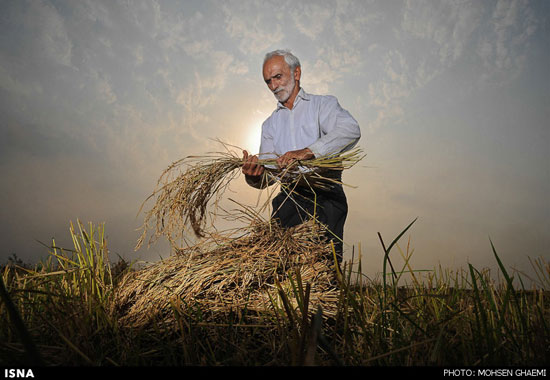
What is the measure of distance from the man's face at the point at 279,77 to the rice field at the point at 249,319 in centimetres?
199

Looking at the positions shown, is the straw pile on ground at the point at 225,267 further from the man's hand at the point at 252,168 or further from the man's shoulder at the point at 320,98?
the man's shoulder at the point at 320,98

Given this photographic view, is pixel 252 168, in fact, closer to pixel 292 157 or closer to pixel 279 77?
pixel 292 157

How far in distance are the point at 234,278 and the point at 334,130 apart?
1.66 metres

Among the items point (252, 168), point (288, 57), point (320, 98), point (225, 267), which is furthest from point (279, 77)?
point (225, 267)

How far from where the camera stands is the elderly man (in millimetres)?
2674

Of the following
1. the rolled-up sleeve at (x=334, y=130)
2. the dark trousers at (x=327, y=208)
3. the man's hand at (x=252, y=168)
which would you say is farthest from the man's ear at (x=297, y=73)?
the man's hand at (x=252, y=168)

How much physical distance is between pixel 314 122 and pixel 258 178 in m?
1.04

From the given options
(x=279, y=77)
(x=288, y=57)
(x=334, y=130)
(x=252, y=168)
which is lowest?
(x=252, y=168)

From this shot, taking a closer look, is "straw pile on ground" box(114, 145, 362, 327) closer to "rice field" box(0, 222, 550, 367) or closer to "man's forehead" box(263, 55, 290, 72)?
"rice field" box(0, 222, 550, 367)

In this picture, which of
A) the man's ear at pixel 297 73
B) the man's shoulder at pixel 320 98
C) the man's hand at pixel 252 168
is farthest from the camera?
the man's ear at pixel 297 73

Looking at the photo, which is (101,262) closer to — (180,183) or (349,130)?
(180,183)

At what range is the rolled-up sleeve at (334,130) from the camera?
103 inches

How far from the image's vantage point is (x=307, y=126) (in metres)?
3.35

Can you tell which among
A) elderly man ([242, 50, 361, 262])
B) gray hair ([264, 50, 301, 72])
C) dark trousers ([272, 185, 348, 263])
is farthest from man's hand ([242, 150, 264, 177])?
gray hair ([264, 50, 301, 72])
